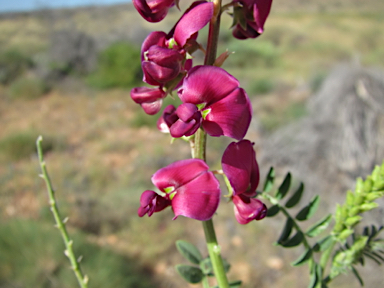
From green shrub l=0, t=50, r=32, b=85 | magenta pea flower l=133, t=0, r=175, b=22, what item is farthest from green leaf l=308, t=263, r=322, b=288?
green shrub l=0, t=50, r=32, b=85

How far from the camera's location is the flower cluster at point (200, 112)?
524mm

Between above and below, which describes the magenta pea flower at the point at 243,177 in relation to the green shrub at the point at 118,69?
above

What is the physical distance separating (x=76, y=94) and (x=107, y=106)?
4.13ft

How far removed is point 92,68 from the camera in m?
9.95

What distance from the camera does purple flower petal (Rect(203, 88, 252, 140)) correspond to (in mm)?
521

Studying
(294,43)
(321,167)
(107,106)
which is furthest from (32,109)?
(294,43)

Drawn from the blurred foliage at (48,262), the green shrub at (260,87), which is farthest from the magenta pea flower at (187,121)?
the green shrub at (260,87)

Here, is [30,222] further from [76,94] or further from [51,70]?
[51,70]

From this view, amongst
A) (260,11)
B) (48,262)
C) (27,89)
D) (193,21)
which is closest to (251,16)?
(260,11)

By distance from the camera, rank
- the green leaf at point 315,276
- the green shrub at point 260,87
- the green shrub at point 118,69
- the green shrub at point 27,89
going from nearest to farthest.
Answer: the green leaf at point 315,276
the green shrub at point 260,87
the green shrub at point 27,89
the green shrub at point 118,69

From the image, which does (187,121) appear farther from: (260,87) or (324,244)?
(260,87)

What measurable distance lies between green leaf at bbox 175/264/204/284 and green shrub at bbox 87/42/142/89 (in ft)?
28.1

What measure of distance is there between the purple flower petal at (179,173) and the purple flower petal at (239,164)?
40 millimetres

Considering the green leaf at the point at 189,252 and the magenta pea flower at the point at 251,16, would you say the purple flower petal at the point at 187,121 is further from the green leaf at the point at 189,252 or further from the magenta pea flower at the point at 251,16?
the green leaf at the point at 189,252
